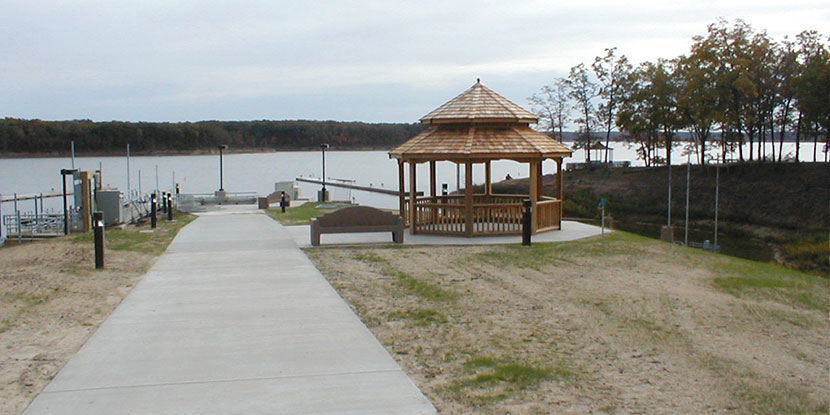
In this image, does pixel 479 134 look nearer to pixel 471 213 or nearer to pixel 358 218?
pixel 471 213

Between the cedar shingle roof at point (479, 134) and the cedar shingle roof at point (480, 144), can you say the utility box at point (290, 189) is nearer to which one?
the cedar shingle roof at point (479, 134)

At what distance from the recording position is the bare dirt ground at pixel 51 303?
261 inches

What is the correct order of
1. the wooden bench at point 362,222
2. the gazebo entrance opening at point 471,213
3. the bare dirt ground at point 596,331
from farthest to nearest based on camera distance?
1. the gazebo entrance opening at point 471,213
2. the wooden bench at point 362,222
3. the bare dirt ground at point 596,331

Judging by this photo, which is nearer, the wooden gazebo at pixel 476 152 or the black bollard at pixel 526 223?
the black bollard at pixel 526 223

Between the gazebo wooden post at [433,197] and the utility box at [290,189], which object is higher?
the gazebo wooden post at [433,197]

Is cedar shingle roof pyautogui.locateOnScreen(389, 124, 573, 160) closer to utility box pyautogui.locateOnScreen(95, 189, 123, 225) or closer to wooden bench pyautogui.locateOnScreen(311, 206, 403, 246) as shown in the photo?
wooden bench pyautogui.locateOnScreen(311, 206, 403, 246)

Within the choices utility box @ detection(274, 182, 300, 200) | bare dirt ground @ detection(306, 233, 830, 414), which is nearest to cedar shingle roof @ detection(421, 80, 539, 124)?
bare dirt ground @ detection(306, 233, 830, 414)

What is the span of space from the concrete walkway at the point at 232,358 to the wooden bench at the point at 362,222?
4713 mm

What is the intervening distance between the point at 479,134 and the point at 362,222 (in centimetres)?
408

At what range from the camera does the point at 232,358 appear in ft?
23.1

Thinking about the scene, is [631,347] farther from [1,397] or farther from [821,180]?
[821,180]

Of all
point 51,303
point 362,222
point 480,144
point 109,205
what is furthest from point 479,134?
point 109,205

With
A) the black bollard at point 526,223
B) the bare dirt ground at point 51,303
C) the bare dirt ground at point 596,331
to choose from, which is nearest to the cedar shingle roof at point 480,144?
the black bollard at point 526,223

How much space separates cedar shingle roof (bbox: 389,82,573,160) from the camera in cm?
1773
